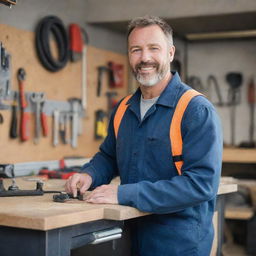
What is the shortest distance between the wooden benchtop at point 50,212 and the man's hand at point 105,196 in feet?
0.09

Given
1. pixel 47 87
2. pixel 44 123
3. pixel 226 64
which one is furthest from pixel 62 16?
pixel 226 64

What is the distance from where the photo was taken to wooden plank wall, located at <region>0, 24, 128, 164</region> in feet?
11.5

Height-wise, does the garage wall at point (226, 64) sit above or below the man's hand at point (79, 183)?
above

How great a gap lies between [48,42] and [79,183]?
1644 millimetres

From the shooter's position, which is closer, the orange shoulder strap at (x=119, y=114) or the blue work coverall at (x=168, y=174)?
the blue work coverall at (x=168, y=174)

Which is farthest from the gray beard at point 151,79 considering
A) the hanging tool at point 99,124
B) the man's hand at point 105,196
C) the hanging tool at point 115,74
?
the hanging tool at point 115,74

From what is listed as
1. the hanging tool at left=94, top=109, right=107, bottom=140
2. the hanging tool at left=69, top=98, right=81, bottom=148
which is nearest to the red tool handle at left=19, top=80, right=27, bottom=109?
the hanging tool at left=69, top=98, right=81, bottom=148

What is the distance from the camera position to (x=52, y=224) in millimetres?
1752

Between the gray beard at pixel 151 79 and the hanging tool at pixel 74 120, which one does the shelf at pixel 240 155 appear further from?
the gray beard at pixel 151 79

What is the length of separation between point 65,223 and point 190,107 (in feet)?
2.29

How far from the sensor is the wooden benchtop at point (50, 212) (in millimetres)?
1761

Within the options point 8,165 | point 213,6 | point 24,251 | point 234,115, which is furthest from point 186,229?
point 234,115

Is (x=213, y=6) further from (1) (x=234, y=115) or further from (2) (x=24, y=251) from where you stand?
(2) (x=24, y=251)

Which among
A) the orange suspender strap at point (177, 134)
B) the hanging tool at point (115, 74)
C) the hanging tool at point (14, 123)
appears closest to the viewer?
the orange suspender strap at point (177, 134)
